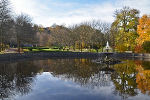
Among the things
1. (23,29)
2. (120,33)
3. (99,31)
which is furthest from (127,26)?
(23,29)

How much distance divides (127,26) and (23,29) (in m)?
34.5

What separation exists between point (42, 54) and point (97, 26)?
1060 inches

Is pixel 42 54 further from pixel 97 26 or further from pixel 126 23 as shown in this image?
pixel 126 23

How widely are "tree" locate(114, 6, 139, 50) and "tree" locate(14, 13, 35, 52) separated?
30340 mm

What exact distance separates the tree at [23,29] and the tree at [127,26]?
30.3 metres

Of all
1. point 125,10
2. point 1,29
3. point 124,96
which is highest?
point 125,10

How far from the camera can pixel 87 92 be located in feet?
28.8

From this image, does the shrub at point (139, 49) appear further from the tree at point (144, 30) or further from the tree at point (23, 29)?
the tree at point (23, 29)

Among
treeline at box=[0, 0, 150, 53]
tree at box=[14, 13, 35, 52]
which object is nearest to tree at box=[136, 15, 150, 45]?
treeline at box=[0, 0, 150, 53]

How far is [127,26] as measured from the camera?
45.8m

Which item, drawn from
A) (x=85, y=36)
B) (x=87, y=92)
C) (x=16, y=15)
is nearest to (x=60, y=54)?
(x=85, y=36)

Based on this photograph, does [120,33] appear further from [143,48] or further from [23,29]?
[23,29]

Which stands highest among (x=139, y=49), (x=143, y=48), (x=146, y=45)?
(x=146, y=45)

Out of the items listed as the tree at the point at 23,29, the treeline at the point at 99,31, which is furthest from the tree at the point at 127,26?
the tree at the point at 23,29
